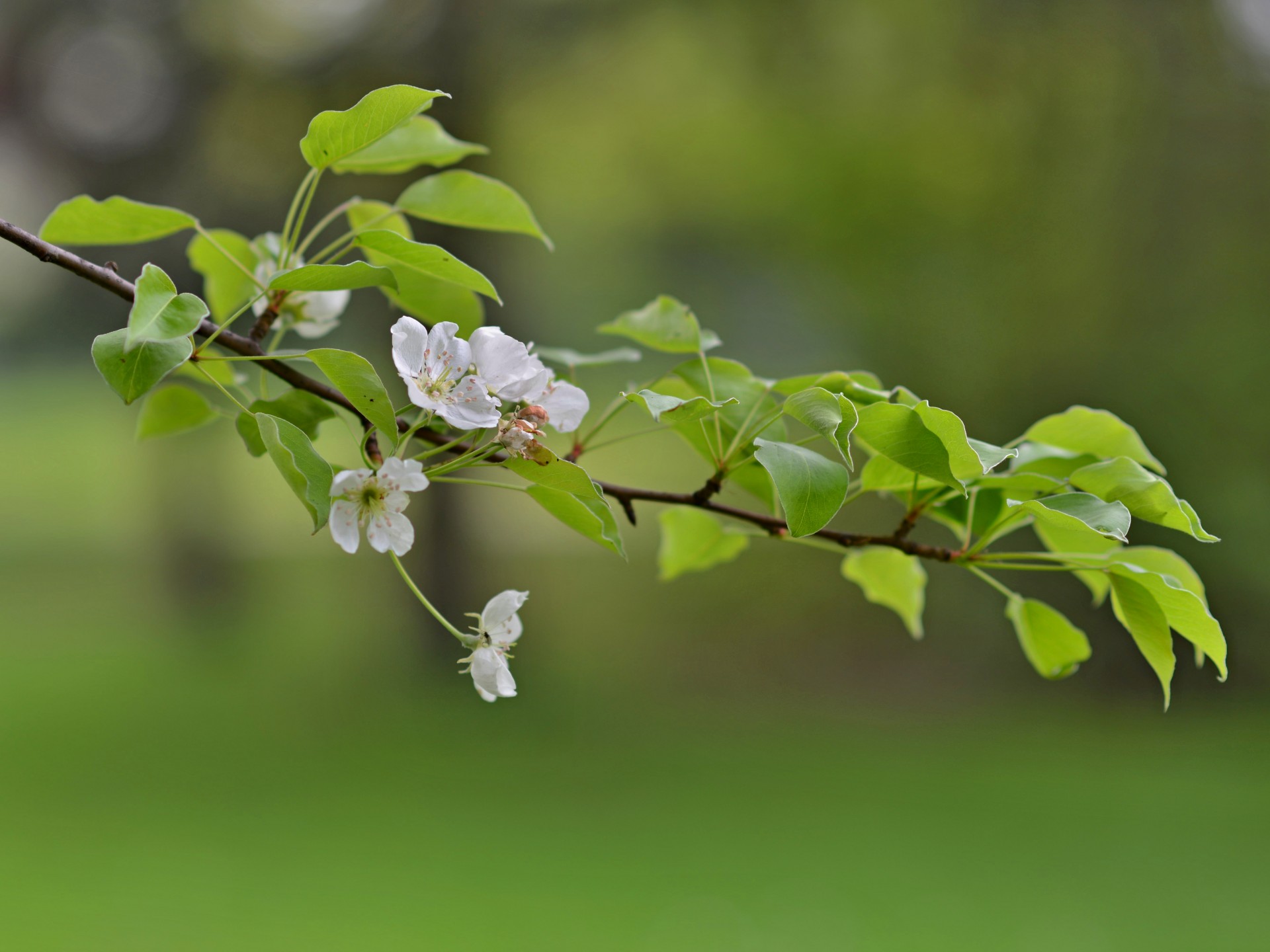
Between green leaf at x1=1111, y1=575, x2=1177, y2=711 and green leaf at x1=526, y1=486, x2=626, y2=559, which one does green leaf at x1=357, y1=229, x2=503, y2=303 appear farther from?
green leaf at x1=1111, y1=575, x2=1177, y2=711

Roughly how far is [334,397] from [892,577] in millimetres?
334

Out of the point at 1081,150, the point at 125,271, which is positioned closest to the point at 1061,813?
the point at 1081,150

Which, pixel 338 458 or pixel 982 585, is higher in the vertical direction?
pixel 338 458

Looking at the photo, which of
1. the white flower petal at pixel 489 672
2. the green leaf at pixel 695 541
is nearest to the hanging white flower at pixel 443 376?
the white flower petal at pixel 489 672

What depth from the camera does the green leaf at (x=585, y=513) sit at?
0.39 m

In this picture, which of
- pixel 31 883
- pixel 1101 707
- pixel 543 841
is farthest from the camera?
pixel 1101 707

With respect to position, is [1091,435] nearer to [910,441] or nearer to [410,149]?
[910,441]

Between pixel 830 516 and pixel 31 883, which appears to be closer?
pixel 830 516

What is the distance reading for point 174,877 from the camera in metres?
3.03

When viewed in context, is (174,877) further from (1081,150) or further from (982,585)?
(1081,150)

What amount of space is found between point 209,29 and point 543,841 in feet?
10.4

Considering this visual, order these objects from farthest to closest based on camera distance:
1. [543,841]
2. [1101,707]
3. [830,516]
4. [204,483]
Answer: [204,483], [1101,707], [543,841], [830,516]

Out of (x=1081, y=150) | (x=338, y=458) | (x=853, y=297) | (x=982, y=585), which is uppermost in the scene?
(x=1081, y=150)

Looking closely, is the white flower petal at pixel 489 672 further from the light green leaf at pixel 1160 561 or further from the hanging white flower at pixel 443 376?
the light green leaf at pixel 1160 561
